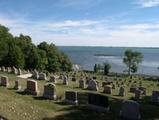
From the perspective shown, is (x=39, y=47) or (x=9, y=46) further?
(x=39, y=47)

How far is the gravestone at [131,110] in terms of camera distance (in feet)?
50.6

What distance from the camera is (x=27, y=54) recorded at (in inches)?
2373

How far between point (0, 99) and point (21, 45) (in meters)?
43.0

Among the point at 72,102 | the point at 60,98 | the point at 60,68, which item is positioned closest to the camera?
the point at 72,102

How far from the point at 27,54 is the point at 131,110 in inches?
1843

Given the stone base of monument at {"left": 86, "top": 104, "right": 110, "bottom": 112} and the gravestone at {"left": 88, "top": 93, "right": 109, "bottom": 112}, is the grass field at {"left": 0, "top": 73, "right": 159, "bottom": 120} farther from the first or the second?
the gravestone at {"left": 88, "top": 93, "right": 109, "bottom": 112}

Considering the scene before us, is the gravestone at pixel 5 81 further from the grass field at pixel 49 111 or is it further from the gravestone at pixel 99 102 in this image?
the gravestone at pixel 99 102

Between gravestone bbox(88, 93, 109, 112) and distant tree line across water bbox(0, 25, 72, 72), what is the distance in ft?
122

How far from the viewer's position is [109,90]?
2517cm

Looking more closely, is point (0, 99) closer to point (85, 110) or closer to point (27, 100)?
point (27, 100)

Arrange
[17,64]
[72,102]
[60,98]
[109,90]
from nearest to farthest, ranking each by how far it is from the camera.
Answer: [72,102]
[60,98]
[109,90]
[17,64]

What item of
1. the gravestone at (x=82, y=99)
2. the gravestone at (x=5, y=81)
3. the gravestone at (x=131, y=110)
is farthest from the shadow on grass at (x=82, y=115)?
the gravestone at (x=5, y=81)

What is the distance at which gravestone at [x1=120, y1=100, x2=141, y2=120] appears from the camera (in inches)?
607

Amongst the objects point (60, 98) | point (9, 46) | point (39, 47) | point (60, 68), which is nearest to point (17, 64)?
point (9, 46)
